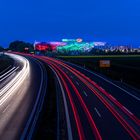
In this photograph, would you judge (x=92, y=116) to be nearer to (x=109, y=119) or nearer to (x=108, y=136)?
(x=109, y=119)

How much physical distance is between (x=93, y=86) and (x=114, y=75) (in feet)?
59.6

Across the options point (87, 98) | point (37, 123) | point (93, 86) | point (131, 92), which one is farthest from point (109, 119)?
point (93, 86)

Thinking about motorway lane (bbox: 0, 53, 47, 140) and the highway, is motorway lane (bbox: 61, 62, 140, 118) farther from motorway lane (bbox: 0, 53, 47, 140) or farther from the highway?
motorway lane (bbox: 0, 53, 47, 140)

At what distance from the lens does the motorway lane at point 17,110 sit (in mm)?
30675

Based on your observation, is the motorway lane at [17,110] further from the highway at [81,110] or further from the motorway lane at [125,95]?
the motorway lane at [125,95]

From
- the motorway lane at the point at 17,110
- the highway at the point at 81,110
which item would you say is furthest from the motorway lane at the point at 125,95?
the motorway lane at the point at 17,110

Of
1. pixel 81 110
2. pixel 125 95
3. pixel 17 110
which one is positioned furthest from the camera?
pixel 125 95

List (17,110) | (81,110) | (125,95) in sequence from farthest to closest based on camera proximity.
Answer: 1. (125,95)
2. (17,110)
3. (81,110)

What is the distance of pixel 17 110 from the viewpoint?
40.5 m

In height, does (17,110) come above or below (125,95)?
above

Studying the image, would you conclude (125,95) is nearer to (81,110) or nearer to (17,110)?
(81,110)

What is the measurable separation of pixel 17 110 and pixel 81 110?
19.7 ft

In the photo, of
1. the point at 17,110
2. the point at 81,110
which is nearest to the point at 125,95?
the point at 81,110

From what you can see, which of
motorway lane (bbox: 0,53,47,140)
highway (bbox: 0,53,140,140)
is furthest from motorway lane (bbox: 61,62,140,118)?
motorway lane (bbox: 0,53,47,140)
